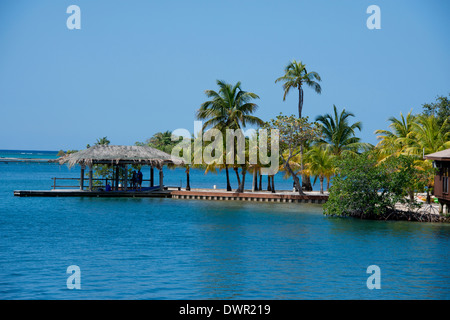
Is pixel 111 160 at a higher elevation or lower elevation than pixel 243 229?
higher

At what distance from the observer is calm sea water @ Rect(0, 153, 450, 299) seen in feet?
66.4

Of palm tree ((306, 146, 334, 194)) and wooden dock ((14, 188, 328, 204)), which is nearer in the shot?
wooden dock ((14, 188, 328, 204))

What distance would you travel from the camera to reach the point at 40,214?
40094 mm

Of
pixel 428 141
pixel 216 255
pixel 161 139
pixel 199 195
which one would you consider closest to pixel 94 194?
pixel 199 195

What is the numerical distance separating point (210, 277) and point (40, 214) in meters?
21.0

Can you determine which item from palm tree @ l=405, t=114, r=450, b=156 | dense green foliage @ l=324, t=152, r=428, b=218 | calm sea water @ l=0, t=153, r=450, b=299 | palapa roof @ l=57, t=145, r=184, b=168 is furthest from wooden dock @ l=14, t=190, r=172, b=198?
palm tree @ l=405, t=114, r=450, b=156

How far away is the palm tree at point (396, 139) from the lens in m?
44.9

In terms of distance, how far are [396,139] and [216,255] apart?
2367 cm

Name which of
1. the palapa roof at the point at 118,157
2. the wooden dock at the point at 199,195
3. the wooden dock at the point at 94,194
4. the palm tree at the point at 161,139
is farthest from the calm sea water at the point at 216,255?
the palm tree at the point at 161,139

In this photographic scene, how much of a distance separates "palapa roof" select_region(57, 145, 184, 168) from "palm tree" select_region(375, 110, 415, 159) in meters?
16.2

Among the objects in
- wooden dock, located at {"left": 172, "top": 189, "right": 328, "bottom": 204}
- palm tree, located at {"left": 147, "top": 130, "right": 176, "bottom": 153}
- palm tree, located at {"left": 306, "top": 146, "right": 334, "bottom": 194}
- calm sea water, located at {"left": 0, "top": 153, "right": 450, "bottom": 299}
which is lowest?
calm sea water, located at {"left": 0, "top": 153, "right": 450, "bottom": 299}

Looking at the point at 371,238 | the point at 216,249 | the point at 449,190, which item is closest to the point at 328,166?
the point at 449,190

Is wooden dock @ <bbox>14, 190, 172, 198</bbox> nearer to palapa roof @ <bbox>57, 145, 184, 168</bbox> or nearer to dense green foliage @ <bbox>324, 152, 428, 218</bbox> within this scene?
palapa roof @ <bbox>57, 145, 184, 168</bbox>
